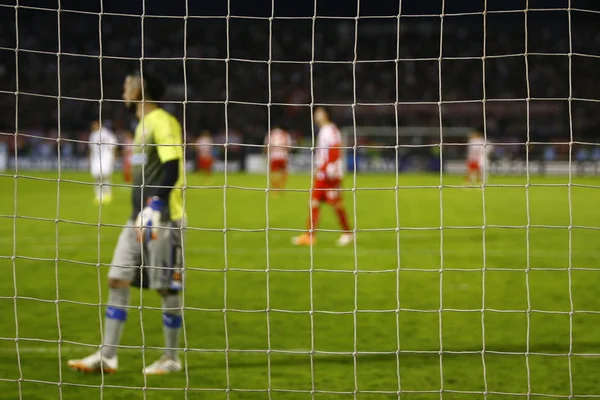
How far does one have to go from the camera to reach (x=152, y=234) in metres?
5.07

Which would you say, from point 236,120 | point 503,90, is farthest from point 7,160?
point 503,90

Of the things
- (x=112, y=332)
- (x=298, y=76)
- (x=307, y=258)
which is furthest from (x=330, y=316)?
(x=298, y=76)

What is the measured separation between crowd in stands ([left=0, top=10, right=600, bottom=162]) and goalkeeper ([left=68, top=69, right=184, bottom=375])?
112 ft

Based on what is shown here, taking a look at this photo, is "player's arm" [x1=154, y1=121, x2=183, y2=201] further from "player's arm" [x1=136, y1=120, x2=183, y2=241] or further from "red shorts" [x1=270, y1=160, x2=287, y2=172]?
"red shorts" [x1=270, y1=160, x2=287, y2=172]

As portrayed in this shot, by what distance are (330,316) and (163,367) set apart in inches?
83.9

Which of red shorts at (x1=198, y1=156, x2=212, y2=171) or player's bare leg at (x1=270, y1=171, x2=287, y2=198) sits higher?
red shorts at (x1=198, y1=156, x2=212, y2=171)

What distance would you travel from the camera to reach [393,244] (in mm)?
11656

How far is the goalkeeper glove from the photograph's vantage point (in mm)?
5055

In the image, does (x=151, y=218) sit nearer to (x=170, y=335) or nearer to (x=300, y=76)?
(x=170, y=335)

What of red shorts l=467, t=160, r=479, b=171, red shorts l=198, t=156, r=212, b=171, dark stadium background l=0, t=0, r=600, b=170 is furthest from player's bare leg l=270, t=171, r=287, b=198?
dark stadium background l=0, t=0, r=600, b=170

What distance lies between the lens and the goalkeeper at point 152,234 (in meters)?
5.09

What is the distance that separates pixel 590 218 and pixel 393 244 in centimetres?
620

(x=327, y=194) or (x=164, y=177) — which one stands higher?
(x=164, y=177)

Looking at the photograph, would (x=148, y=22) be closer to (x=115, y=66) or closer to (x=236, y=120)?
(x=115, y=66)
